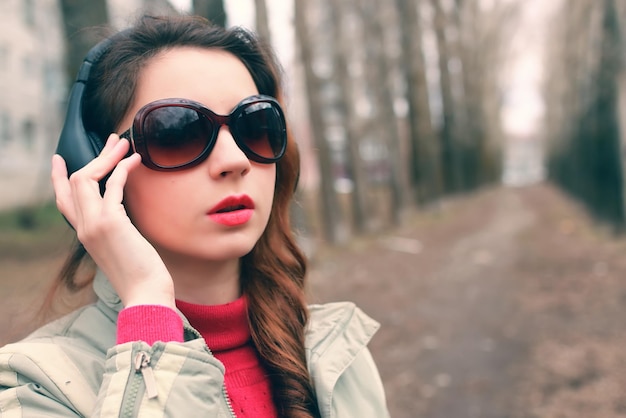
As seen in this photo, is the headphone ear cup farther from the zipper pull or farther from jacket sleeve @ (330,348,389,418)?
jacket sleeve @ (330,348,389,418)

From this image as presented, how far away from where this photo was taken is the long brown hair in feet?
5.09

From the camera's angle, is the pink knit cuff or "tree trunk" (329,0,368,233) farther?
"tree trunk" (329,0,368,233)

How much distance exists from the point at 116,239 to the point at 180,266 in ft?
0.86

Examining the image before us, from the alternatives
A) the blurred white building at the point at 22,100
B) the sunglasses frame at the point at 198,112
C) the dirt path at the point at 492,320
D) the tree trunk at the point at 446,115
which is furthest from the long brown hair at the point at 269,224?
the tree trunk at the point at 446,115

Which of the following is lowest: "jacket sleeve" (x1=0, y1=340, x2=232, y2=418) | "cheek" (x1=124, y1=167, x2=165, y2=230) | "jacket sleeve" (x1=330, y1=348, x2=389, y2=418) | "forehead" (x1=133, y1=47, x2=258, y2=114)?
"jacket sleeve" (x1=330, y1=348, x2=389, y2=418)

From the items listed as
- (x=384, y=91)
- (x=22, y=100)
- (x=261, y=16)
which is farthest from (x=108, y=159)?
(x=22, y=100)

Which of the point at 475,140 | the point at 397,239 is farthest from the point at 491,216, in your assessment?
the point at 475,140

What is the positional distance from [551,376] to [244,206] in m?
4.35

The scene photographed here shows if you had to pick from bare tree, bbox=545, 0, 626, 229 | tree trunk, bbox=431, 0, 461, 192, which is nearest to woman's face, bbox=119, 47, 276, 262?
bare tree, bbox=545, 0, 626, 229

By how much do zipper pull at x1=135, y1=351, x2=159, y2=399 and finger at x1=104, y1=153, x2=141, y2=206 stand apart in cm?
35

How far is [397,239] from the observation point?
13.9 metres

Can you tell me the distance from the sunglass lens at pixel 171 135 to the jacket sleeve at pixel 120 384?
44 cm

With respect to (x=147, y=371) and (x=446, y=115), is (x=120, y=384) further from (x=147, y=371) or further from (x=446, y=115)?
(x=446, y=115)

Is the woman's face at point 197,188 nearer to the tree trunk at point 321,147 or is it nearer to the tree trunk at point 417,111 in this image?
the tree trunk at point 321,147
